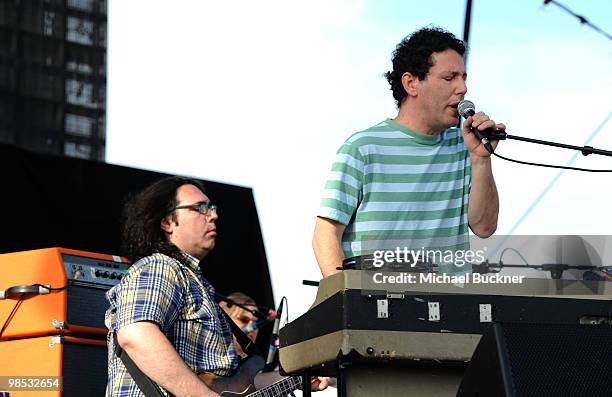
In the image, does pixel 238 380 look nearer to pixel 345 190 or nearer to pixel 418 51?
pixel 345 190

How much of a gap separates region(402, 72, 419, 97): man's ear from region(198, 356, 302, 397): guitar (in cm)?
113

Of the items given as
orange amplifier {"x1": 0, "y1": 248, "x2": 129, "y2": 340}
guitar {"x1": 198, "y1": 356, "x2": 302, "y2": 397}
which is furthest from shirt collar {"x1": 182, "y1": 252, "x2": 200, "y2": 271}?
orange amplifier {"x1": 0, "y1": 248, "x2": 129, "y2": 340}

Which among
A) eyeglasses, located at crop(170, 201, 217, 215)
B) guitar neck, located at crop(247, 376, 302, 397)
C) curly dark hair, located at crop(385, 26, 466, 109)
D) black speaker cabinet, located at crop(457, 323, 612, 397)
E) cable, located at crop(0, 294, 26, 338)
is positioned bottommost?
guitar neck, located at crop(247, 376, 302, 397)

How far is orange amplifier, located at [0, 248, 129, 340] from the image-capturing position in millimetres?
4438

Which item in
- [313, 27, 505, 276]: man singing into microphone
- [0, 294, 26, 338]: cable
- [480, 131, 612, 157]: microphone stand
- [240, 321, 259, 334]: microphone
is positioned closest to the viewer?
[480, 131, 612, 157]: microphone stand

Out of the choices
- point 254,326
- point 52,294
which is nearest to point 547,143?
point 52,294

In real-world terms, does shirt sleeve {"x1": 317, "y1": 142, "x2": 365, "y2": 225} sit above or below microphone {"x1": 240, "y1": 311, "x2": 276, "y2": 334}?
above

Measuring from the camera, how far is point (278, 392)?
4.06 m

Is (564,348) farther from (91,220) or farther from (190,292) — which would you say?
(91,220)

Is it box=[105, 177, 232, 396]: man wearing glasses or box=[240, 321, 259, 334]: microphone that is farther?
box=[240, 321, 259, 334]: microphone

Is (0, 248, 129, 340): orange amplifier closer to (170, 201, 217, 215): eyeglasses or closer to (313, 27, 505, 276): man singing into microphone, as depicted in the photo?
(170, 201, 217, 215): eyeglasses

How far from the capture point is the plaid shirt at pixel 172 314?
12.1ft

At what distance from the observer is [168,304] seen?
3703 millimetres

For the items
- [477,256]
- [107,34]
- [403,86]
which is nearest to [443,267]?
[477,256]
